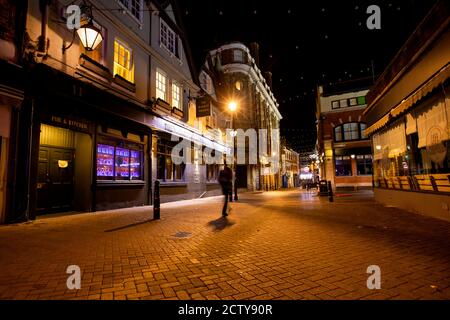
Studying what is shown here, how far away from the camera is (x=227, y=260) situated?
4.02 metres

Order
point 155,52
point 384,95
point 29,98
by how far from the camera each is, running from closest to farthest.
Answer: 1. point 29,98
2. point 384,95
3. point 155,52

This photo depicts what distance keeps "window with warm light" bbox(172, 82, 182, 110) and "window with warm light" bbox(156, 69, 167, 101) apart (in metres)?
0.82

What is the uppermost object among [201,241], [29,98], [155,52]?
[155,52]

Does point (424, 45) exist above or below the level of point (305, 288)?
above

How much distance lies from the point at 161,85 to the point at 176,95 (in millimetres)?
1558

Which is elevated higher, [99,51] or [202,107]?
[99,51]

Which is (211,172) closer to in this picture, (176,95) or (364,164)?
(176,95)

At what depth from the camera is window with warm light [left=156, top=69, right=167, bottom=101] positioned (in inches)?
548

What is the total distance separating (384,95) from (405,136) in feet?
6.45

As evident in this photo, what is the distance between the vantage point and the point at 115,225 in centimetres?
704

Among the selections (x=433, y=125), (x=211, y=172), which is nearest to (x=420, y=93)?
(x=433, y=125)

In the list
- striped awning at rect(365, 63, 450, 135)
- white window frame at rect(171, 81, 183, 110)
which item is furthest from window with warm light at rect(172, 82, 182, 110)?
striped awning at rect(365, 63, 450, 135)

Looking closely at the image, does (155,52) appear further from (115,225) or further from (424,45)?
(424,45)
